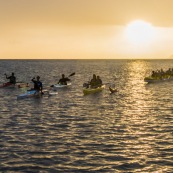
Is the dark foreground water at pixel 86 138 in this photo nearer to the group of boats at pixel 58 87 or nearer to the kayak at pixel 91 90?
the group of boats at pixel 58 87

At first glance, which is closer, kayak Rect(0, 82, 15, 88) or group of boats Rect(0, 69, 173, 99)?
group of boats Rect(0, 69, 173, 99)

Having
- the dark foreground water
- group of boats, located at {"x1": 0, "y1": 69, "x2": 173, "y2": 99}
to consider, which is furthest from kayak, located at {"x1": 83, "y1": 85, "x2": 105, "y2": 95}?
the dark foreground water

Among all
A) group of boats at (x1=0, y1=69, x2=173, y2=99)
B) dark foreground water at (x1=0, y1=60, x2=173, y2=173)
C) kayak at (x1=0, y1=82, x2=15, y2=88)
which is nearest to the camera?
dark foreground water at (x1=0, y1=60, x2=173, y2=173)

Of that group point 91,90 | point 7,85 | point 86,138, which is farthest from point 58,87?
point 86,138

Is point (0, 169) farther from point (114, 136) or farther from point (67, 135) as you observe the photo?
point (114, 136)

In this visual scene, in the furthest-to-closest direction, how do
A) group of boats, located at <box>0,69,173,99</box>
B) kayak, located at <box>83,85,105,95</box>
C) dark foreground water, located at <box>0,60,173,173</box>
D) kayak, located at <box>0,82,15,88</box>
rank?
kayak, located at <box>0,82,15,88</box>
kayak, located at <box>83,85,105,95</box>
group of boats, located at <box>0,69,173,99</box>
dark foreground water, located at <box>0,60,173,173</box>

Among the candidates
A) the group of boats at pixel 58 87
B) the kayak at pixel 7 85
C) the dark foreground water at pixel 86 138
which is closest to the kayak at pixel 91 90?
the group of boats at pixel 58 87

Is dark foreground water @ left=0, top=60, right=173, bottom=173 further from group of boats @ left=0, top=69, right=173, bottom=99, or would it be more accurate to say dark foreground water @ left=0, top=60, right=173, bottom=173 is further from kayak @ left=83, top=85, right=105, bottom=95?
kayak @ left=83, top=85, right=105, bottom=95

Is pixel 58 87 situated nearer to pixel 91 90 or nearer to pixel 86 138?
pixel 91 90

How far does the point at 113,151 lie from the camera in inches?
786

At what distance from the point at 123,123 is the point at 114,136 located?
Answer: 4917 millimetres

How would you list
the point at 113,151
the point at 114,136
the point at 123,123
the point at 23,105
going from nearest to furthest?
the point at 113,151 → the point at 114,136 → the point at 123,123 → the point at 23,105

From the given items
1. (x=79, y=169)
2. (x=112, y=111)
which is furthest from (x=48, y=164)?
(x=112, y=111)

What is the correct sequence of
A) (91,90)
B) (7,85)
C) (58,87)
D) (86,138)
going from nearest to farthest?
(86,138) → (91,90) → (58,87) → (7,85)
